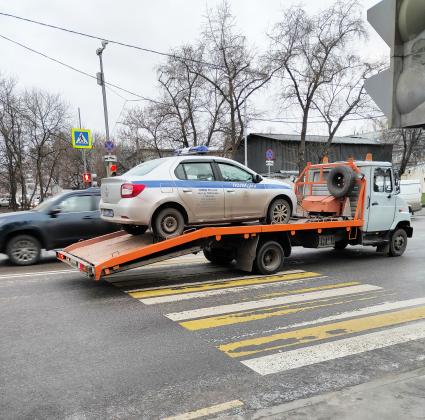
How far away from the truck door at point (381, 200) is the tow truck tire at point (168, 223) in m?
4.90

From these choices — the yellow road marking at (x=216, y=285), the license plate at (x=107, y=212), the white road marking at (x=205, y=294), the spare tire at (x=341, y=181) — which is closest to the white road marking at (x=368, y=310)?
the white road marking at (x=205, y=294)

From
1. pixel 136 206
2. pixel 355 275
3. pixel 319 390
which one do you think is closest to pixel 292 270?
pixel 355 275

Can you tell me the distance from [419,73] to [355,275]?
674 cm

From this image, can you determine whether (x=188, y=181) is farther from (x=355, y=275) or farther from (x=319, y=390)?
(x=319, y=390)

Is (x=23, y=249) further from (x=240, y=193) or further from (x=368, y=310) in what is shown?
(x=368, y=310)

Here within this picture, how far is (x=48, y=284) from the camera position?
26.4 feet

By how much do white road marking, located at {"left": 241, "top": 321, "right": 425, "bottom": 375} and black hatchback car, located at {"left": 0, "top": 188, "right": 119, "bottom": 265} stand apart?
7218 millimetres

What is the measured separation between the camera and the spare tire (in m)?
9.70

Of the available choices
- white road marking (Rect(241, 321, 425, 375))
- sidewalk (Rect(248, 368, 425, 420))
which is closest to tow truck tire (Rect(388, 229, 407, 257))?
white road marking (Rect(241, 321, 425, 375))

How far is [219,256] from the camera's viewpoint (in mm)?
9852

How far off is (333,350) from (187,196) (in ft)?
12.8

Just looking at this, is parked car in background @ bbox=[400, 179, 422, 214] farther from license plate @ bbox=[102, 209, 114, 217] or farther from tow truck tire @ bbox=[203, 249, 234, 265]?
license plate @ bbox=[102, 209, 114, 217]

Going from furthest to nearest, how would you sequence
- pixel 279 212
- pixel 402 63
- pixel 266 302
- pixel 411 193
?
pixel 411 193 < pixel 279 212 < pixel 266 302 < pixel 402 63

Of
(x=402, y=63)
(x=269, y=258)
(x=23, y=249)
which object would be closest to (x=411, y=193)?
(x=269, y=258)
